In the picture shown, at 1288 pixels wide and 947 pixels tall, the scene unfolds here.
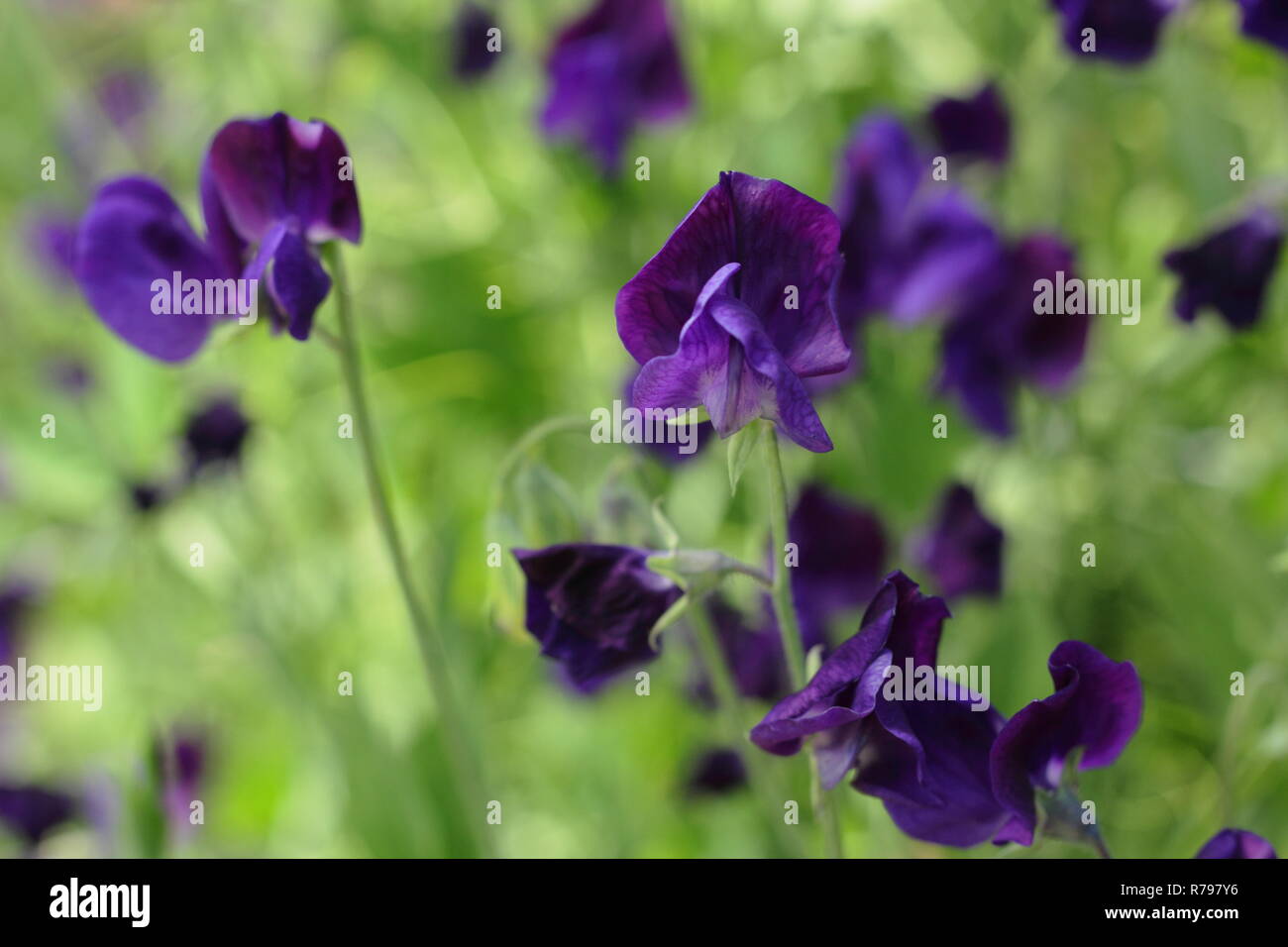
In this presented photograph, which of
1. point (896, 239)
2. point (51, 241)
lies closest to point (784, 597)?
point (896, 239)

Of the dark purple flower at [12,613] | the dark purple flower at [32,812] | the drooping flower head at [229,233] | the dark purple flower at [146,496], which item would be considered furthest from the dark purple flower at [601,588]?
the dark purple flower at [12,613]

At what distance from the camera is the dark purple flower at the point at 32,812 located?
0.88 m

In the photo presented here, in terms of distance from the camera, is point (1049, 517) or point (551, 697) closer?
point (1049, 517)

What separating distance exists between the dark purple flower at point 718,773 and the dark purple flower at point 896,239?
0.26 meters

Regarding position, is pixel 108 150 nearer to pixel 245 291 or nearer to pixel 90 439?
pixel 90 439

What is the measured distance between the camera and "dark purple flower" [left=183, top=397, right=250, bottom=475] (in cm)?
82

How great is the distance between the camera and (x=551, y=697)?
1027 millimetres

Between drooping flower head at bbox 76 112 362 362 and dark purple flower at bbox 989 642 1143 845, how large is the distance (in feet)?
0.95

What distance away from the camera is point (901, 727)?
1.24 feet

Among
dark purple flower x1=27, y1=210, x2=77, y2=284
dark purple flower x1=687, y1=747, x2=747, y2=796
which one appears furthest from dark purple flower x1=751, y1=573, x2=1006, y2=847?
dark purple flower x1=27, y1=210, x2=77, y2=284

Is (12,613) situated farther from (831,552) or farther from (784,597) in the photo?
(784,597)
